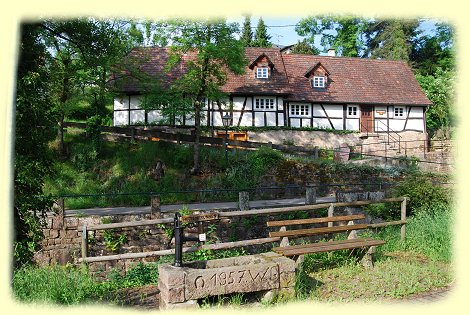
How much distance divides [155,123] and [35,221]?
18.9 meters

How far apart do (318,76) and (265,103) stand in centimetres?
473

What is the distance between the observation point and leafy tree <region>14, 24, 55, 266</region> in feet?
22.6

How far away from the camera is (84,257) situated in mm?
8352

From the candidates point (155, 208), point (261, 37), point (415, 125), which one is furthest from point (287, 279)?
point (261, 37)

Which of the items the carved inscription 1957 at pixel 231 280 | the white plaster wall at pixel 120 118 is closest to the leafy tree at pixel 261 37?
the white plaster wall at pixel 120 118

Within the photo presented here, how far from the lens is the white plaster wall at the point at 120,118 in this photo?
2619 cm

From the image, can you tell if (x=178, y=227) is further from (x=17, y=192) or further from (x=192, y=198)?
(x=192, y=198)

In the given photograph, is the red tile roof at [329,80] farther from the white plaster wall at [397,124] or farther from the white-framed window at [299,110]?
the white plaster wall at [397,124]

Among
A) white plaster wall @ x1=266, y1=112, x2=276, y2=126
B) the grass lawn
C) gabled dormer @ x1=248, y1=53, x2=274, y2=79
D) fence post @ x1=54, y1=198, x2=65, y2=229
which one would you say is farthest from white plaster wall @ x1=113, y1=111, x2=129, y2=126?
the grass lawn

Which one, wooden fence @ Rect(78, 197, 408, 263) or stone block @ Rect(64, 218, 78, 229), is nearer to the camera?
wooden fence @ Rect(78, 197, 408, 263)

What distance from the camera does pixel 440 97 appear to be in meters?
32.8

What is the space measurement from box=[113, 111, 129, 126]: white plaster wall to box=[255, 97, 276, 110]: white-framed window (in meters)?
8.32

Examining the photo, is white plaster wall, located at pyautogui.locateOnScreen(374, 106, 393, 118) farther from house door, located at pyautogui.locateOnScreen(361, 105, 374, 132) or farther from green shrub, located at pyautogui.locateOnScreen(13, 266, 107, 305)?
green shrub, located at pyautogui.locateOnScreen(13, 266, 107, 305)

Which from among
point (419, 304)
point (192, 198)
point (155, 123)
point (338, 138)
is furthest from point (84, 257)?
point (338, 138)
